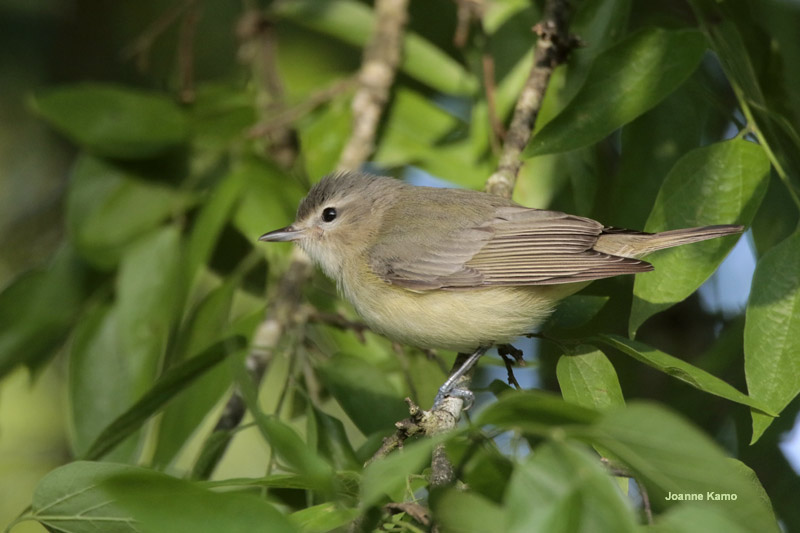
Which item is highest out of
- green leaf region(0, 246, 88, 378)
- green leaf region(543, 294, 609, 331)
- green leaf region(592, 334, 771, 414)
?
green leaf region(0, 246, 88, 378)

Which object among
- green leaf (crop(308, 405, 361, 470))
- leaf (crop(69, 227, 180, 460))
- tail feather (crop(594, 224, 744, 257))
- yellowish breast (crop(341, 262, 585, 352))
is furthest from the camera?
leaf (crop(69, 227, 180, 460))

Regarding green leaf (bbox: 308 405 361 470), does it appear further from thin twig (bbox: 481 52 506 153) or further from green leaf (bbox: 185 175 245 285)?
thin twig (bbox: 481 52 506 153)

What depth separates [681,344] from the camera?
14.8ft

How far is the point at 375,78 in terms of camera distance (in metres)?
4.20

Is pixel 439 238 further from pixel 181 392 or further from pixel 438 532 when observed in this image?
pixel 438 532

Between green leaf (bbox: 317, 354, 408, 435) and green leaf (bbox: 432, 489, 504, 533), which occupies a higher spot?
green leaf (bbox: 317, 354, 408, 435)

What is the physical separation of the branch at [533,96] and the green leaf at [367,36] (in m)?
0.89

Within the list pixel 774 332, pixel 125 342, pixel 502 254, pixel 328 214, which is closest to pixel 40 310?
pixel 125 342

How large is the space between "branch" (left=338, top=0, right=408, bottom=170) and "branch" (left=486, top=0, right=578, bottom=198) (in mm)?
1021

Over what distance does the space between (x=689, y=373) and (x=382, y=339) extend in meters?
1.78

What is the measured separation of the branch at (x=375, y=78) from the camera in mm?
4109

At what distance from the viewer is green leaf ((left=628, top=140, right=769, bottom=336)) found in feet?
8.40

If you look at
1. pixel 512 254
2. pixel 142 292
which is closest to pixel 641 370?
pixel 512 254

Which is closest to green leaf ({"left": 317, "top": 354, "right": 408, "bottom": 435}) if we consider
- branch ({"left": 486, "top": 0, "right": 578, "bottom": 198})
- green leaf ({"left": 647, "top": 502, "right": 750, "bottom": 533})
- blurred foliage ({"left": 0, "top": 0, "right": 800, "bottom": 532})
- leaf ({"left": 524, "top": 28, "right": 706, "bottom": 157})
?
blurred foliage ({"left": 0, "top": 0, "right": 800, "bottom": 532})
